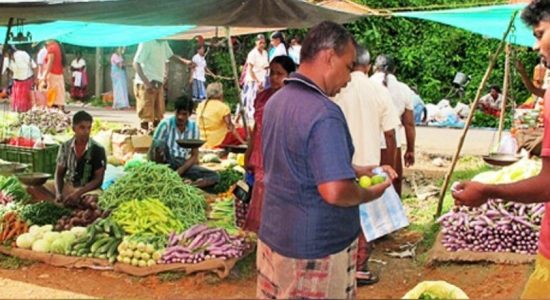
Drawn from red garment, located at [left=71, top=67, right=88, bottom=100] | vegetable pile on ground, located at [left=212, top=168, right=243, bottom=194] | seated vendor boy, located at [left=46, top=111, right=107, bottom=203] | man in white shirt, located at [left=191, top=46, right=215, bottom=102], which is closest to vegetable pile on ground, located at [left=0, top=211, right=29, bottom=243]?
seated vendor boy, located at [left=46, top=111, right=107, bottom=203]

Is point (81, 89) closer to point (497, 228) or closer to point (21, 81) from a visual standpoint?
point (21, 81)

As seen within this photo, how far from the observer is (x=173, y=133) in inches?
327

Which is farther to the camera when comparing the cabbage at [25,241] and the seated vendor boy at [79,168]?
the seated vendor boy at [79,168]

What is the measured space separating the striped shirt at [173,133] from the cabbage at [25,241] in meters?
2.47

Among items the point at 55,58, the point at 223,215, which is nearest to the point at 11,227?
the point at 223,215

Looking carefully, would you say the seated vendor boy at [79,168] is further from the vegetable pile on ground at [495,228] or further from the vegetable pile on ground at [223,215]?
the vegetable pile on ground at [495,228]

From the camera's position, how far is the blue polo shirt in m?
2.66

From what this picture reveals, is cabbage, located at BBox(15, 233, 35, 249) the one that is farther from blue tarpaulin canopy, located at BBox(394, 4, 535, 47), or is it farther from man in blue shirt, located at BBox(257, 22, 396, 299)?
blue tarpaulin canopy, located at BBox(394, 4, 535, 47)

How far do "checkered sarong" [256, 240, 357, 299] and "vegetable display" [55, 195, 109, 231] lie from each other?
3.96 metres

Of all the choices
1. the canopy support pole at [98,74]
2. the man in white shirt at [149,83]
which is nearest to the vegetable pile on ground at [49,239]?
the man in white shirt at [149,83]

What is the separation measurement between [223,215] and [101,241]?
59.3 inches

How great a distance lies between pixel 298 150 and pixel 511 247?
3.70 meters

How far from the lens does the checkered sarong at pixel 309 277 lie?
280cm

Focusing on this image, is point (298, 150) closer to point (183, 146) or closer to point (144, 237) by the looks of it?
point (144, 237)
